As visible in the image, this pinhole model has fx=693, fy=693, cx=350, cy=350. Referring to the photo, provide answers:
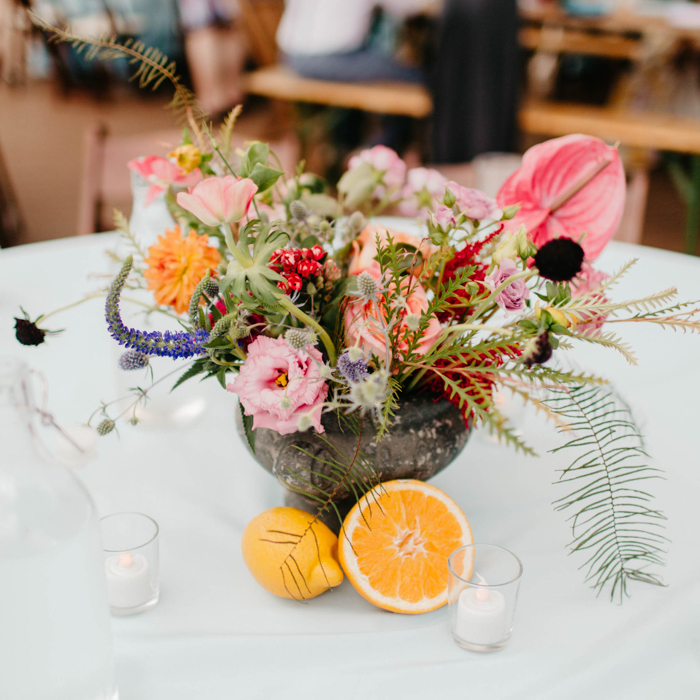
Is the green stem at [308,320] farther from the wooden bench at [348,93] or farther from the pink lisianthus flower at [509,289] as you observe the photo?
the wooden bench at [348,93]

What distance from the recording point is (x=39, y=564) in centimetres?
38

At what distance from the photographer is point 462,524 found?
555 mm

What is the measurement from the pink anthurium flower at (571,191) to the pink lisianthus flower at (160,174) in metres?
0.27

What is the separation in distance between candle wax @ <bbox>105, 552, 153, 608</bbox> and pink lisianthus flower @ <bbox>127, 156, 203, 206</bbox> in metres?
0.30

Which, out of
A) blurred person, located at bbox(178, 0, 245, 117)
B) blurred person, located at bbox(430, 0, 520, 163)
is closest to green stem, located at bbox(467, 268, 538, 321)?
blurred person, located at bbox(430, 0, 520, 163)

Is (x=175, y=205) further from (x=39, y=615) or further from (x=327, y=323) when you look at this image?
(x=39, y=615)

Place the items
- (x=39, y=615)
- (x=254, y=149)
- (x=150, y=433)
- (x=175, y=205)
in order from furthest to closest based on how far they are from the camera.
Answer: (x=150, y=433) → (x=175, y=205) → (x=254, y=149) → (x=39, y=615)

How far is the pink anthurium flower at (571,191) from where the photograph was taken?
58 cm

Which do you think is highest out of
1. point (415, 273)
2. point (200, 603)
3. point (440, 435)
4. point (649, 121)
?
point (415, 273)

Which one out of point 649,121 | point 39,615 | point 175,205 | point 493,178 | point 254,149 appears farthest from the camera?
point 649,121

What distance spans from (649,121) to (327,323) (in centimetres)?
286

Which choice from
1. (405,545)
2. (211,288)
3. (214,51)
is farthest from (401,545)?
(214,51)

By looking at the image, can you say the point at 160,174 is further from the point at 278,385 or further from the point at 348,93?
the point at 348,93

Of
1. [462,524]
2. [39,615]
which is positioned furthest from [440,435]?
[39,615]
